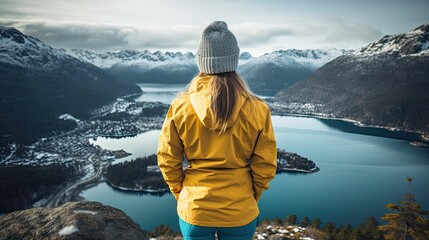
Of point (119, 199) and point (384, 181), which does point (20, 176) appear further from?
point (384, 181)

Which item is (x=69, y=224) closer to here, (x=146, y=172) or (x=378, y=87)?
(x=146, y=172)

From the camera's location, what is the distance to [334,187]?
35344 millimetres

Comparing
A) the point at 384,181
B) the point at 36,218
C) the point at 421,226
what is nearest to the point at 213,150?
the point at 36,218

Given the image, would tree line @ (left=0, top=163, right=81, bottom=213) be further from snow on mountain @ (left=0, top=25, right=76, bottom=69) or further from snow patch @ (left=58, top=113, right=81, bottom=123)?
snow on mountain @ (left=0, top=25, right=76, bottom=69)

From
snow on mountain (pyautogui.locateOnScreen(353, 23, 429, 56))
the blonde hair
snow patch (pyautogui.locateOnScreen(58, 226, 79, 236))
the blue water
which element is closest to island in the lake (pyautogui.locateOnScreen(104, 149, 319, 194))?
the blue water

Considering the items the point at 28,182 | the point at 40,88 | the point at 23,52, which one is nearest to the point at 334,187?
the point at 28,182

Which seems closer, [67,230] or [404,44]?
[67,230]

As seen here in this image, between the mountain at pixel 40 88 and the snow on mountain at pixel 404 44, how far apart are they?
131226 mm

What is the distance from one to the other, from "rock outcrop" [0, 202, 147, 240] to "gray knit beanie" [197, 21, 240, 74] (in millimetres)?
1427

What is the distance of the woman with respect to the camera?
5.76 feet

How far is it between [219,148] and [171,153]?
35cm

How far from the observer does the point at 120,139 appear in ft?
230

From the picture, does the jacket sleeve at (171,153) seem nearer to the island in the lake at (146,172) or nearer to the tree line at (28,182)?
the island in the lake at (146,172)

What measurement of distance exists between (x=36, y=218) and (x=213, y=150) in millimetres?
1615
